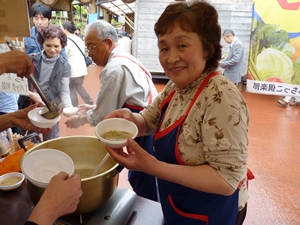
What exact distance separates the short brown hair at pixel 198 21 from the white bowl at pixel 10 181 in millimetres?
997

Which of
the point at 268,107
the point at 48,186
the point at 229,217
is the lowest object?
the point at 268,107

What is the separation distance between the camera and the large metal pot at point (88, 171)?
Answer: 0.93 metres

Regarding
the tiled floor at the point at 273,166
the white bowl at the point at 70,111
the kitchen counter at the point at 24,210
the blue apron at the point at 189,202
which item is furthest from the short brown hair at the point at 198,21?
the tiled floor at the point at 273,166

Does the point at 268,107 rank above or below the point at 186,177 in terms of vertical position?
below

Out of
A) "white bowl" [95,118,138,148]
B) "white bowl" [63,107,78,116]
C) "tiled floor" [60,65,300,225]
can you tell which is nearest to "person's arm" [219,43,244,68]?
"tiled floor" [60,65,300,225]

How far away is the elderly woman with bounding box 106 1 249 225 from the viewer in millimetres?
891

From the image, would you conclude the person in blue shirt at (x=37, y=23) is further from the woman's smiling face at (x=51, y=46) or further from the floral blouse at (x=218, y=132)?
the floral blouse at (x=218, y=132)

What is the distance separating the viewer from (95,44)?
200 centimetres

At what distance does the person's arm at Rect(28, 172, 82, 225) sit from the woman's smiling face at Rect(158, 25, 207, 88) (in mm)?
595

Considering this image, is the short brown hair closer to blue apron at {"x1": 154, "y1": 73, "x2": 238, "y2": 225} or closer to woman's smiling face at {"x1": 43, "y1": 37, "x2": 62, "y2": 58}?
blue apron at {"x1": 154, "y1": 73, "x2": 238, "y2": 225}

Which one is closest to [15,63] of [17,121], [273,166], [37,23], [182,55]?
[17,121]

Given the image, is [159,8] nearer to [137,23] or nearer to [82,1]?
[137,23]

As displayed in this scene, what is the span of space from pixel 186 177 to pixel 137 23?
24.5 feet

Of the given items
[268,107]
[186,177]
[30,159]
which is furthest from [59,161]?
[268,107]
